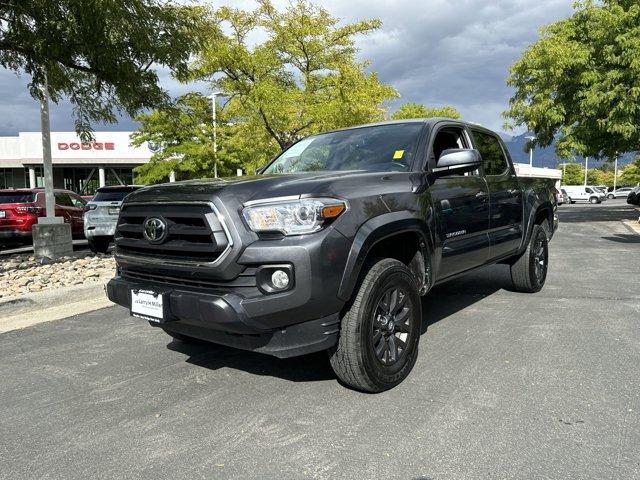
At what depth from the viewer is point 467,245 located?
14.3ft

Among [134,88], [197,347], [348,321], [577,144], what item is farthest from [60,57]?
[577,144]

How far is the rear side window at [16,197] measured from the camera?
455 inches

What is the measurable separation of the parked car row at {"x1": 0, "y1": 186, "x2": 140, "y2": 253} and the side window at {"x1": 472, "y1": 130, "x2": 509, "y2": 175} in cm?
605

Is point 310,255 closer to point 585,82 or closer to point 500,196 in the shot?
point 500,196

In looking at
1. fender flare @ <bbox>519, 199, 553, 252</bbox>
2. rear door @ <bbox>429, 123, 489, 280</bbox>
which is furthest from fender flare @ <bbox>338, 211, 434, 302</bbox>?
fender flare @ <bbox>519, 199, 553, 252</bbox>

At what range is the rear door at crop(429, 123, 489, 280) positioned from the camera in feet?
13.1

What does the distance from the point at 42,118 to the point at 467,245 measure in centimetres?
803

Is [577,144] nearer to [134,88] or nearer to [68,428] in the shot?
[134,88]

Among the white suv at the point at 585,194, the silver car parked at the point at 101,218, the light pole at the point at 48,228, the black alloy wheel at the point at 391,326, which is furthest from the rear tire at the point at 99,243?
the white suv at the point at 585,194

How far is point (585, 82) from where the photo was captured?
16.7 meters

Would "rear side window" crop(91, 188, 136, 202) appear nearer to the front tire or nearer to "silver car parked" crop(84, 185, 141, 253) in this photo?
"silver car parked" crop(84, 185, 141, 253)

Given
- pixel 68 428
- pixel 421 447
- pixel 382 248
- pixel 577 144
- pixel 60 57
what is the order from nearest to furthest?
pixel 421 447
pixel 68 428
pixel 382 248
pixel 60 57
pixel 577 144

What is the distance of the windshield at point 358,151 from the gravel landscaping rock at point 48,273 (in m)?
3.80

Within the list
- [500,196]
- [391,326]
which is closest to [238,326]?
[391,326]
